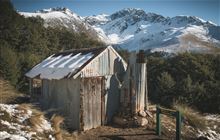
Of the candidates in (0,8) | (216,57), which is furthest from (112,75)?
(0,8)

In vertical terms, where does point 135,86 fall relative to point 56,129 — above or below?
above

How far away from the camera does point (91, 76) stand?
13.6 m

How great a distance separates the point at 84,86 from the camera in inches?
519

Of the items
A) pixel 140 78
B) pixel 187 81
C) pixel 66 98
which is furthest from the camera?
pixel 187 81

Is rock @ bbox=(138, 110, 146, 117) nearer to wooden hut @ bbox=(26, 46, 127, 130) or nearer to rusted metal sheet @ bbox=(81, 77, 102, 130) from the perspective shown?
wooden hut @ bbox=(26, 46, 127, 130)

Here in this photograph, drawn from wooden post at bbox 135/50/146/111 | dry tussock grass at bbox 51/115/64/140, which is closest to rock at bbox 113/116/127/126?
wooden post at bbox 135/50/146/111

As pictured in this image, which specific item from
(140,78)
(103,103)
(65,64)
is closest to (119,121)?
(103,103)

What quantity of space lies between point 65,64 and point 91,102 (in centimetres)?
265

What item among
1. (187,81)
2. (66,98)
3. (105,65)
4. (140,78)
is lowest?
(66,98)

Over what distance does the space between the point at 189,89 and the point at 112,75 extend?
36.0 ft

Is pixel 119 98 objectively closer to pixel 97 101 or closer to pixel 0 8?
pixel 97 101

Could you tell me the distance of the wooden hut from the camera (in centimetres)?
1324

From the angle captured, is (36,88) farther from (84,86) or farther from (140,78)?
(140,78)

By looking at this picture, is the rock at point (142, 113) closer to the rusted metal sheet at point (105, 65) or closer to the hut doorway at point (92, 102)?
the hut doorway at point (92, 102)
